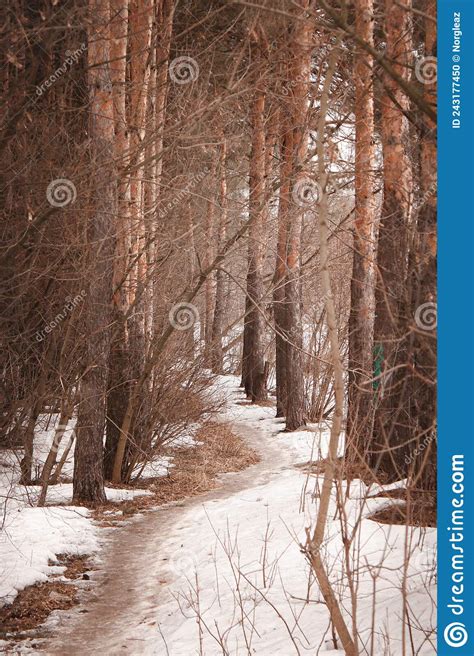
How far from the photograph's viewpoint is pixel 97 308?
938 cm

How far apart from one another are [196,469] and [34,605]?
540cm

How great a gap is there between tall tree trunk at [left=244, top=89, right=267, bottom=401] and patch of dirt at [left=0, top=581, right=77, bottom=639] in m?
5.01

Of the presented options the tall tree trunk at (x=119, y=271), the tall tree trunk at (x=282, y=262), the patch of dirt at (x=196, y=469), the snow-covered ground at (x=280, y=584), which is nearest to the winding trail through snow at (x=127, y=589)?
the snow-covered ground at (x=280, y=584)

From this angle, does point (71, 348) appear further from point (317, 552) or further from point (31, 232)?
point (317, 552)

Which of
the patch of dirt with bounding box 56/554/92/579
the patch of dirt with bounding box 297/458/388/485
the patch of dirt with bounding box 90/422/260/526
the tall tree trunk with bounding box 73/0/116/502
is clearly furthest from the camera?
the patch of dirt with bounding box 90/422/260/526

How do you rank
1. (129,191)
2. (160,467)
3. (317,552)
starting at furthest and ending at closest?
(160,467) → (129,191) → (317,552)

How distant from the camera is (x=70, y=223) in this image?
8523mm

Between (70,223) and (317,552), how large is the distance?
5.51 meters

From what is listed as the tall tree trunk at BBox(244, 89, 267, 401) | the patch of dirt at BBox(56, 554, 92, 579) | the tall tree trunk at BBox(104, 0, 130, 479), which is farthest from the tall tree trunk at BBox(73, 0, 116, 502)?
the tall tree trunk at BBox(244, 89, 267, 401)

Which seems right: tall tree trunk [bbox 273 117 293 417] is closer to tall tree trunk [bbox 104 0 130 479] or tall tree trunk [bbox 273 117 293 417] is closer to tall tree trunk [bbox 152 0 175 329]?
tall tree trunk [bbox 152 0 175 329]

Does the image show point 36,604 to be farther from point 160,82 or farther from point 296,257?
point 296,257

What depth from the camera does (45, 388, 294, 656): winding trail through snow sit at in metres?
5.77

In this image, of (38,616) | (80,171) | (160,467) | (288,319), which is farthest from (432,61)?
(288,319)

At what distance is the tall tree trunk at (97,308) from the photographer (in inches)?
339
